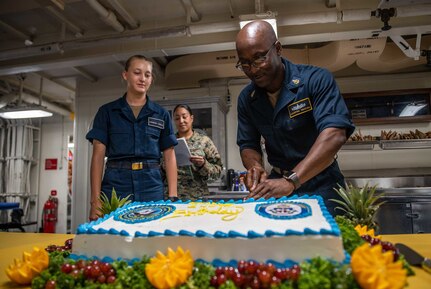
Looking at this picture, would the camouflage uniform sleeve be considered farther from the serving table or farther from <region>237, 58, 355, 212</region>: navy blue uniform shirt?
the serving table

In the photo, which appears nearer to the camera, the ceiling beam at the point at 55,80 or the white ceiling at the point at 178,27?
the white ceiling at the point at 178,27

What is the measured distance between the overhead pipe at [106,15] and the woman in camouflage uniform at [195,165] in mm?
1425

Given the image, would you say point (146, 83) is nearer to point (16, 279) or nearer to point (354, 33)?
point (16, 279)

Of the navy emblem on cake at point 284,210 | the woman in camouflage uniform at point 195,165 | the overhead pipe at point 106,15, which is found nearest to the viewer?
the navy emblem on cake at point 284,210

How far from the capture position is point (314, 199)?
3.64 feet

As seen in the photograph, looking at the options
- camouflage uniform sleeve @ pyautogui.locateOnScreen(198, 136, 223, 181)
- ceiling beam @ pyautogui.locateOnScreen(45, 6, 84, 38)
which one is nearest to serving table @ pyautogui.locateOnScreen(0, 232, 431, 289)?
camouflage uniform sleeve @ pyautogui.locateOnScreen(198, 136, 223, 181)

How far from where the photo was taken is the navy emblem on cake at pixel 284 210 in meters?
0.91

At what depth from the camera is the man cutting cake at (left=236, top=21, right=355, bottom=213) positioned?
1269 millimetres

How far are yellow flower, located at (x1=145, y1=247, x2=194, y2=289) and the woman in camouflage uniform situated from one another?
1.98 metres

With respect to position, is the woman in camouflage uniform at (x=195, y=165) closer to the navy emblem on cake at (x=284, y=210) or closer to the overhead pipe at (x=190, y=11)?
the overhead pipe at (x=190, y=11)

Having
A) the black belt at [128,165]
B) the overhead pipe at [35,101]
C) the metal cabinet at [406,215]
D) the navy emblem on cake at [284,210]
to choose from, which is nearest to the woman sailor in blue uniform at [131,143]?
the black belt at [128,165]

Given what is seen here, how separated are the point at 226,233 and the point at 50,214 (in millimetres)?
7806

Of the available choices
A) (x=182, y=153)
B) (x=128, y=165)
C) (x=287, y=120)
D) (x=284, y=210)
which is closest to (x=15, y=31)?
(x=182, y=153)

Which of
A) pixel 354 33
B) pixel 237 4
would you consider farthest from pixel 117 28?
pixel 354 33
